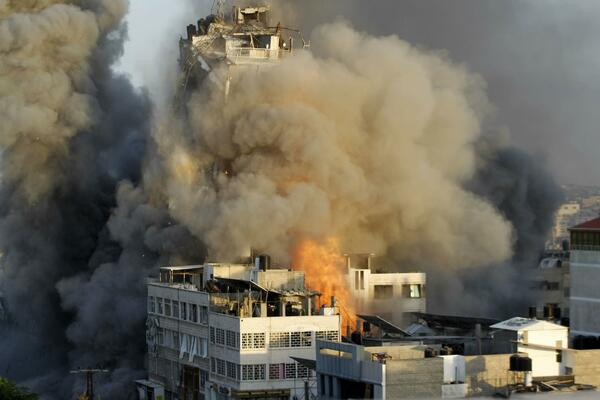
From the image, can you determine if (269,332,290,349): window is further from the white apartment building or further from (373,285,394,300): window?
(373,285,394,300): window

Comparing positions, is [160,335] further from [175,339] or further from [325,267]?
[325,267]

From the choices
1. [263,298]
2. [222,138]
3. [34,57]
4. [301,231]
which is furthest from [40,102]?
[263,298]

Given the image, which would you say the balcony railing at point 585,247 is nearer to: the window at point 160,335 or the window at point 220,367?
the window at point 220,367

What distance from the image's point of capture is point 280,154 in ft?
233

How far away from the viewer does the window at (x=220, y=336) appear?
60.8 m

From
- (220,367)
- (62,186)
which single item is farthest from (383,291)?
(62,186)

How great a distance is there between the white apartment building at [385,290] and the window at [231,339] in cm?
1014

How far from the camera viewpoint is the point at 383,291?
233ft

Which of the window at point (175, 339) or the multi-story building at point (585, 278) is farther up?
the multi-story building at point (585, 278)

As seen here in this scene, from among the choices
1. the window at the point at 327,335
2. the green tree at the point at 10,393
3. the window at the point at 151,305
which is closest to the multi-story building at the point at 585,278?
the window at the point at 327,335

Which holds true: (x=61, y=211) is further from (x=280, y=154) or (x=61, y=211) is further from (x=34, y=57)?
(x=280, y=154)

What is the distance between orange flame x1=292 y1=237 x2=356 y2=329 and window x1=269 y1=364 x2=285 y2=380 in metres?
8.54

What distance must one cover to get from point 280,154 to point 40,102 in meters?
12.8

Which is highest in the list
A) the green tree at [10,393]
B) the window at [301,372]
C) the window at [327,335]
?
the window at [327,335]
